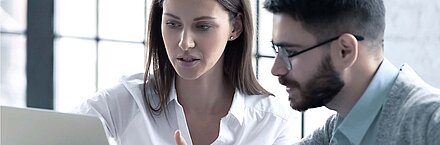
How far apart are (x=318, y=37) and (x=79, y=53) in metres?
1.66

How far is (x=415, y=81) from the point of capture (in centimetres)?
152

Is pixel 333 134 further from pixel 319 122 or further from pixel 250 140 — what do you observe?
pixel 319 122

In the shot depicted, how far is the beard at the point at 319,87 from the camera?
1.54 metres

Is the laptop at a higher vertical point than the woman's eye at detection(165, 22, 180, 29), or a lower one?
lower

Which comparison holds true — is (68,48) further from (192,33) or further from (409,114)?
(409,114)

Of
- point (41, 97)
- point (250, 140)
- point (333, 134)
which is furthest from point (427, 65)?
point (41, 97)

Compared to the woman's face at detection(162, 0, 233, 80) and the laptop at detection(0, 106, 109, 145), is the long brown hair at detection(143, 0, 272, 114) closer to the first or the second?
the woman's face at detection(162, 0, 233, 80)

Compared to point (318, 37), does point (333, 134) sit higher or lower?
lower

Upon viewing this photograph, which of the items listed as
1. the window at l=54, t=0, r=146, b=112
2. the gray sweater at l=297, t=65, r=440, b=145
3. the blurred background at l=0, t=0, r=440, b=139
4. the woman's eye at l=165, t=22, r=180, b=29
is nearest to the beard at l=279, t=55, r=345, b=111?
the gray sweater at l=297, t=65, r=440, b=145

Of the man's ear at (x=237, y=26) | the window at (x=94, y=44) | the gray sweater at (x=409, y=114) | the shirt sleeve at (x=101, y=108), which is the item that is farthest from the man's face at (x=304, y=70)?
the window at (x=94, y=44)

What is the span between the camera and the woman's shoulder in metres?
2.20

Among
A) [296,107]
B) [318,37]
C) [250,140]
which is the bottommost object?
[250,140]

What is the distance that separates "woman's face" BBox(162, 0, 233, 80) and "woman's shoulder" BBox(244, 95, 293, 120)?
0.23m

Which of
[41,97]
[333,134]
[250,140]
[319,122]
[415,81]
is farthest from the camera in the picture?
[41,97]
